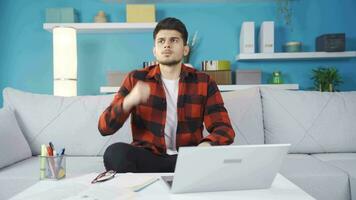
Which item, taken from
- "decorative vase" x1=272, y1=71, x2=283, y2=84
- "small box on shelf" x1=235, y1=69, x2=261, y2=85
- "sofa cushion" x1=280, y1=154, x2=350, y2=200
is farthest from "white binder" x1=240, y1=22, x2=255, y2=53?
"sofa cushion" x1=280, y1=154, x2=350, y2=200

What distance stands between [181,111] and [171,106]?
6 centimetres

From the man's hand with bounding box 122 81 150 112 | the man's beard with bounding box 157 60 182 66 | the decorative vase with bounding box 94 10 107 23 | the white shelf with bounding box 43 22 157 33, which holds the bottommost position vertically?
the man's hand with bounding box 122 81 150 112

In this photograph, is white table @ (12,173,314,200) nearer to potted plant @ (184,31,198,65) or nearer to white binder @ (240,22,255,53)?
white binder @ (240,22,255,53)

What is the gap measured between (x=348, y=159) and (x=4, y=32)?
290cm

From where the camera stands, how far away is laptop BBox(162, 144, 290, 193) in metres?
0.86

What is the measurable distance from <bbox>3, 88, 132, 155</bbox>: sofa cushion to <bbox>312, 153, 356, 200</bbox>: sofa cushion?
1076 millimetres

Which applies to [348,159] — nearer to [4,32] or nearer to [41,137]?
[41,137]

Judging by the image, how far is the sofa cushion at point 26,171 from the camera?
1.54 metres

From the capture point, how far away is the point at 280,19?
3.18 meters

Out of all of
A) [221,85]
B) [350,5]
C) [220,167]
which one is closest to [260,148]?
[220,167]

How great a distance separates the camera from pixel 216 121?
165 centimetres

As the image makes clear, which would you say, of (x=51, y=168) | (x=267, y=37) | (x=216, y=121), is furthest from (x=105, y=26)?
(x=51, y=168)

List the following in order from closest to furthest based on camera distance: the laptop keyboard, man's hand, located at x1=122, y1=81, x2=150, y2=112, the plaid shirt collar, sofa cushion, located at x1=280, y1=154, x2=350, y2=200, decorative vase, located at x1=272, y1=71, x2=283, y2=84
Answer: the laptop keyboard → man's hand, located at x1=122, y1=81, x2=150, y2=112 → sofa cushion, located at x1=280, y1=154, x2=350, y2=200 → the plaid shirt collar → decorative vase, located at x1=272, y1=71, x2=283, y2=84

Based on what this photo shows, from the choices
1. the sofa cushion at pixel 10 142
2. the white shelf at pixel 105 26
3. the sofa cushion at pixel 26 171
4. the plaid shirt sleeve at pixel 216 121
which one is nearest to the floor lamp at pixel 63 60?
the white shelf at pixel 105 26
